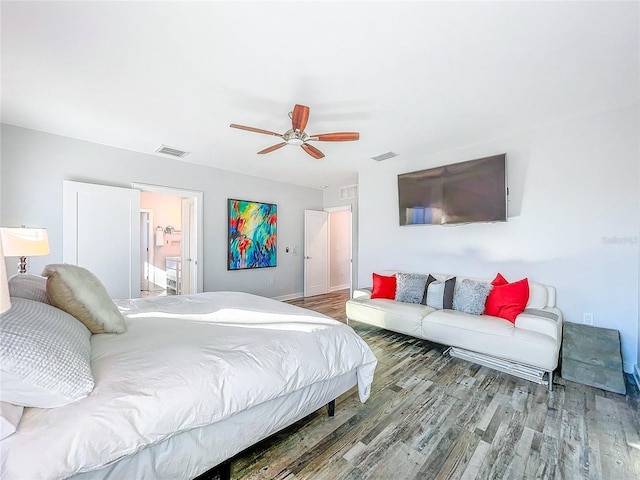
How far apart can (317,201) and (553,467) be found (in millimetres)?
5577

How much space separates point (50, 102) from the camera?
2.57 metres

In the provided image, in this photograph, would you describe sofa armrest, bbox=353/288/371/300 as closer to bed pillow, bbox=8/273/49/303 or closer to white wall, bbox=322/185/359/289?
white wall, bbox=322/185/359/289

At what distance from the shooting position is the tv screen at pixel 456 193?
328cm

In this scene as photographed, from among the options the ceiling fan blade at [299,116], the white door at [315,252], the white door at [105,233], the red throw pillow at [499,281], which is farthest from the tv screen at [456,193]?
the white door at [105,233]

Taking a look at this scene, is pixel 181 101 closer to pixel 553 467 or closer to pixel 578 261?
pixel 553 467

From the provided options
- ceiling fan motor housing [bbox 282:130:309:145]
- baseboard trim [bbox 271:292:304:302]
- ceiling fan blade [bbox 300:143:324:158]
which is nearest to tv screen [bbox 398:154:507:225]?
ceiling fan blade [bbox 300:143:324:158]

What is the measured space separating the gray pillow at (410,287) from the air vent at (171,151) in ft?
12.0

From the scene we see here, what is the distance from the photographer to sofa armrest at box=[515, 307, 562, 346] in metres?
2.46

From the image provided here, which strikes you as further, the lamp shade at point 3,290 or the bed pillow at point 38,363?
the bed pillow at point 38,363

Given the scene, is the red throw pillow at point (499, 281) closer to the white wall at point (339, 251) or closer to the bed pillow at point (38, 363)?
the bed pillow at point (38, 363)

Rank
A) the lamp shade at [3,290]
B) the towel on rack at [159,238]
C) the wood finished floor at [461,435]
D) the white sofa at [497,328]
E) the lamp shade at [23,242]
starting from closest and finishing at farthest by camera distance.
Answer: the lamp shade at [3,290] < the wood finished floor at [461,435] < the lamp shade at [23,242] < the white sofa at [497,328] < the towel on rack at [159,238]

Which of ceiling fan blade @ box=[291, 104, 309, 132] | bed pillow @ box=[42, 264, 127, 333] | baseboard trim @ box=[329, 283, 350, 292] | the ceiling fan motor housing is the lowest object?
baseboard trim @ box=[329, 283, 350, 292]

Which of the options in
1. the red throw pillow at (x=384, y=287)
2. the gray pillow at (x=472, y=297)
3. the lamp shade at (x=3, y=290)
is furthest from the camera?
the red throw pillow at (x=384, y=287)

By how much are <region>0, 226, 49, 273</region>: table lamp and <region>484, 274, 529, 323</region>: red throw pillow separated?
15.1 feet
